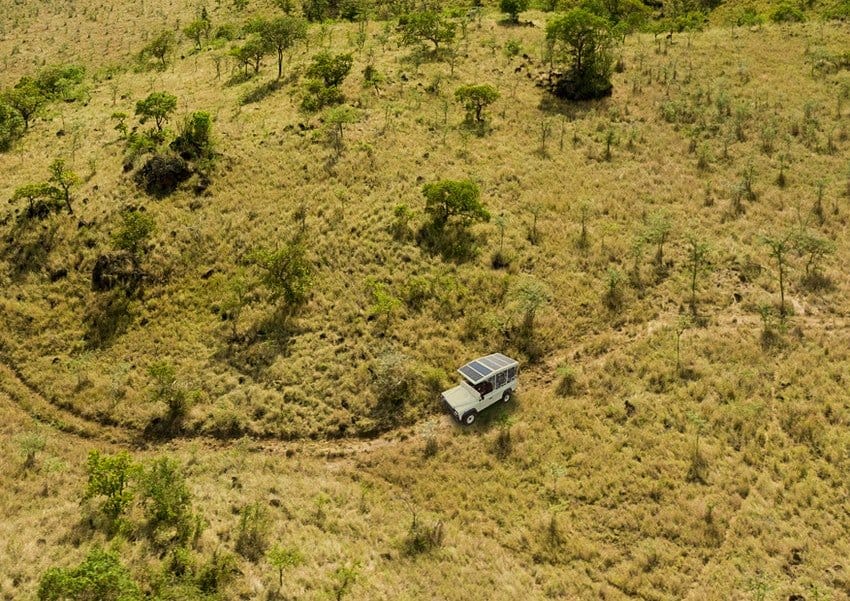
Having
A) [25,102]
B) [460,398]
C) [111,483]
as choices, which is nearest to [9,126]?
[25,102]

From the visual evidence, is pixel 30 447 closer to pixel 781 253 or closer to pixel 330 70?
pixel 330 70

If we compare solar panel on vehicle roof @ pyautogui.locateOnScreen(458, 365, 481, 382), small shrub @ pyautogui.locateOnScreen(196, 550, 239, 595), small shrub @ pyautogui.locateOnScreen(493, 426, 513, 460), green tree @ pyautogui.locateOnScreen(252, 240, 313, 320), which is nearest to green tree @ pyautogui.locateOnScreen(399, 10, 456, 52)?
green tree @ pyautogui.locateOnScreen(252, 240, 313, 320)

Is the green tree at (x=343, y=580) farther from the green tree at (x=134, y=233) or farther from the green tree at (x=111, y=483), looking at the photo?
the green tree at (x=134, y=233)

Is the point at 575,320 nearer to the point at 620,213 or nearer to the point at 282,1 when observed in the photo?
Result: the point at 620,213

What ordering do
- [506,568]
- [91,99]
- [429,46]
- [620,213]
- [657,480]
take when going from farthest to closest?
1. [429,46]
2. [91,99]
3. [620,213]
4. [657,480]
5. [506,568]

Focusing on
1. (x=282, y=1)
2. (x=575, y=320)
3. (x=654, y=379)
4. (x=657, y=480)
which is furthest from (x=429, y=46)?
(x=657, y=480)

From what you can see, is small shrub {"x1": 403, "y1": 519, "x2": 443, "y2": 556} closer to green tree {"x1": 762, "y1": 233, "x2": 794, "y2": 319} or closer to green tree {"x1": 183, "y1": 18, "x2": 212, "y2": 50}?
green tree {"x1": 762, "y1": 233, "x2": 794, "y2": 319}
